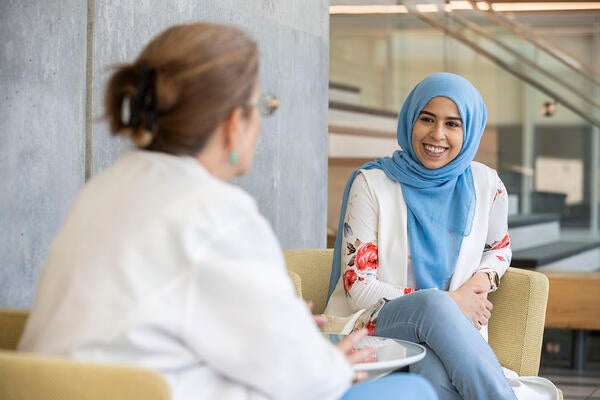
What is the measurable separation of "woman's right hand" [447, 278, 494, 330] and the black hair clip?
1500mm

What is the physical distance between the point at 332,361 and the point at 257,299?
0.21m

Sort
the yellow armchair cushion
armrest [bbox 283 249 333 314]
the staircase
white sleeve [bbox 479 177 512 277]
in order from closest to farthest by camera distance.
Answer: the yellow armchair cushion, white sleeve [bbox 479 177 512 277], armrest [bbox 283 249 333 314], the staircase

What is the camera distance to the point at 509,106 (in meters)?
6.71

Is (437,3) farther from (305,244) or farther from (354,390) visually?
(354,390)

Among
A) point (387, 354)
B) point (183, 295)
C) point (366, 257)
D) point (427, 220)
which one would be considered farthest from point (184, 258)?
point (427, 220)

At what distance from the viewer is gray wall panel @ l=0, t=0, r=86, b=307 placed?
104 inches

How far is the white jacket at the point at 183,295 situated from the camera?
141 centimetres

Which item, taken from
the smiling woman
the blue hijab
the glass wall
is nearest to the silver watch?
the smiling woman

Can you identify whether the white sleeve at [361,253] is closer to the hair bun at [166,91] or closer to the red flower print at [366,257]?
the red flower print at [366,257]

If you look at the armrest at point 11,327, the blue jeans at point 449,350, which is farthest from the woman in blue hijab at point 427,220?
the armrest at point 11,327

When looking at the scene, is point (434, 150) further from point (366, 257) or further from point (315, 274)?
point (315, 274)

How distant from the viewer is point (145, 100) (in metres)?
1.53

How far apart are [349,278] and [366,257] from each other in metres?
0.09

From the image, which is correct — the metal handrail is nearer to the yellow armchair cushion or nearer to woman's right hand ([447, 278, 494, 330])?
woman's right hand ([447, 278, 494, 330])
